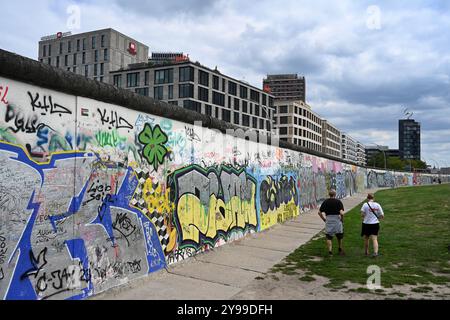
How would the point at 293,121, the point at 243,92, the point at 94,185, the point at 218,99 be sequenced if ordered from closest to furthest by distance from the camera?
the point at 94,185 < the point at 218,99 < the point at 243,92 < the point at 293,121

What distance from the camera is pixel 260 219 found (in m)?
11.9

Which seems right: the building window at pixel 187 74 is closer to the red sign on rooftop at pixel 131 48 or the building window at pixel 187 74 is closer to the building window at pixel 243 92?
the building window at pixel 243 92

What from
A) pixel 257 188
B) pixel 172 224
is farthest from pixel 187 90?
pixel 172 224

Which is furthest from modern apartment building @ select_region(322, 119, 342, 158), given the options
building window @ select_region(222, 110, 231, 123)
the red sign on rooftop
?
the red sign on rooftop

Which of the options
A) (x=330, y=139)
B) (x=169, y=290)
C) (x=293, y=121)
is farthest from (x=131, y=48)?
(x=169, y=290)

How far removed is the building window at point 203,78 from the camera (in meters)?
69.8

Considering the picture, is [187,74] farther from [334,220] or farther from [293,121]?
[334,220]

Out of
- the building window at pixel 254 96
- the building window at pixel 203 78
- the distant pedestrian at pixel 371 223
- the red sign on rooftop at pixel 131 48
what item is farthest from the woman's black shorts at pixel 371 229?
the red sign on rooftop at pixel 131 48

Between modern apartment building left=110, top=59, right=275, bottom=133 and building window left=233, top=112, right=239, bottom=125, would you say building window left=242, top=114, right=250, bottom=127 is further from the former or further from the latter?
building window left=233, top=112, right=239, bottom=125

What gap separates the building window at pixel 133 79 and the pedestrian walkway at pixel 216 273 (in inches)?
2704

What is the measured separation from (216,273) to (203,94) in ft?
215

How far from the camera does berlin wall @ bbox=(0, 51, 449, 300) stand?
14.3ft

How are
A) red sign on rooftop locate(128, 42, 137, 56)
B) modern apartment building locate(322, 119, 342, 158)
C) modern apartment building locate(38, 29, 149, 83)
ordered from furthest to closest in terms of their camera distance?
modern apartment building locate(322, 119, 342, 158) → red sign on rooftop locate(128, 42, 137, 56) → modern apartment building locate(38, 29, 149, 83)

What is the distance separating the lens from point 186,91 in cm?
6819
